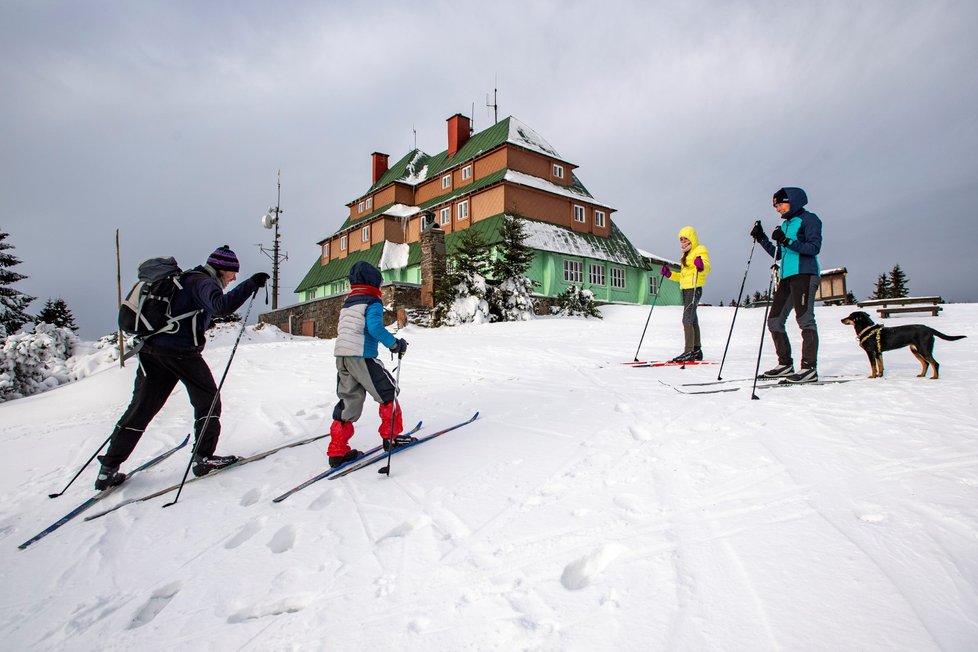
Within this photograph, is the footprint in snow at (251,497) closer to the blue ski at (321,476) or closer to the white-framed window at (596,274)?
the blue ski at (321,476)

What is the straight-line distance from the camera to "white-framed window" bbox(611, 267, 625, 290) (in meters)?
26.9

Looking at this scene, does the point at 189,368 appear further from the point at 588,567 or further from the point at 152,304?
the point at 588,567

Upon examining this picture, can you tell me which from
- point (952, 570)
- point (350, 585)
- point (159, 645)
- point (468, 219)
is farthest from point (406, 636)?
point (468, 219)

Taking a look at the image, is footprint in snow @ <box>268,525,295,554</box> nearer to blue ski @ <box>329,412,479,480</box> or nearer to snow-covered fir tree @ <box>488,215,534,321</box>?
blue ski @ <box>329,412,479,480</box>

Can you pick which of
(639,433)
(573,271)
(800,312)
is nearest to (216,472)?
(639,433)

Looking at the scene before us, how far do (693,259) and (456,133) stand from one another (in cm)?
2448

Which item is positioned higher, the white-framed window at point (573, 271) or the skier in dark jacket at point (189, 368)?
the white-framed window at point (573, 271)

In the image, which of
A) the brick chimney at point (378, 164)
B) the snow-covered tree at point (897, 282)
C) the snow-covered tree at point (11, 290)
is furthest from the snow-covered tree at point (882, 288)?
the snow-covered tree at point (11, 290)

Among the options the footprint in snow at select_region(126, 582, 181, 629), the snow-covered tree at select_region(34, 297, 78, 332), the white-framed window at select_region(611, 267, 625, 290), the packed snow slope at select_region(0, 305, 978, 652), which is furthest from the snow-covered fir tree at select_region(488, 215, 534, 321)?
the snow-covered tree at select_region(34, 297, 78, 332)

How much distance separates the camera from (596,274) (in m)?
26.0

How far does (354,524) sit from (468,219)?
23.1 metres

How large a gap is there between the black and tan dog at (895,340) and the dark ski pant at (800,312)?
29.8 inches

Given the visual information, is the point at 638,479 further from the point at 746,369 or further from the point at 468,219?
the point at 468,219

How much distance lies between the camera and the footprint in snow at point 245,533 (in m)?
2.87
